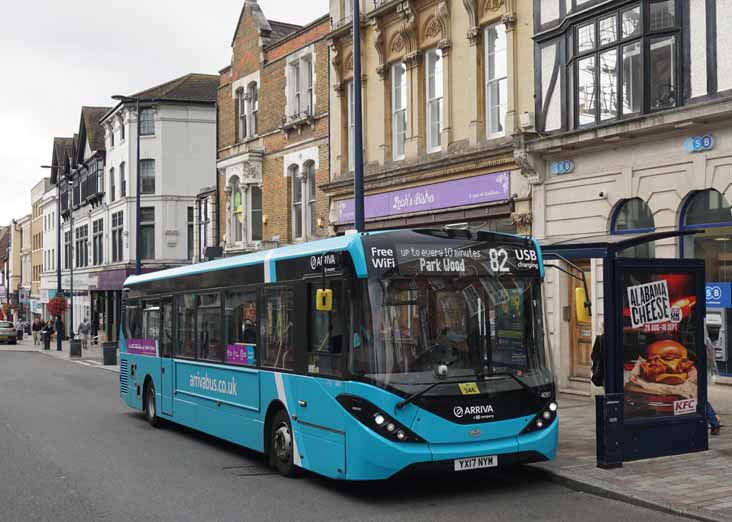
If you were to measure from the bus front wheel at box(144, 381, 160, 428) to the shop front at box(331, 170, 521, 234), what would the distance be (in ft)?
23.4

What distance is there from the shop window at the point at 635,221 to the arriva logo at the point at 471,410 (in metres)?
7.95

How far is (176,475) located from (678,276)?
243 inches

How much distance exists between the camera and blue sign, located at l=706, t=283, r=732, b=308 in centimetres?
1470

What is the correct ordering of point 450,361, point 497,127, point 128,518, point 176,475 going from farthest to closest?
point 497,127 < point 176,475 < point 450,361 < point 128,518

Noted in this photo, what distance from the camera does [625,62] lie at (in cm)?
1627

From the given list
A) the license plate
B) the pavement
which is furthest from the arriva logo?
the pavement

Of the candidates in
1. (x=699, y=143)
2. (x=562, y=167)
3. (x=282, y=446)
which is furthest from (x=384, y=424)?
(x=562, y=167)

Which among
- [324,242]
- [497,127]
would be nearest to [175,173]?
[497,127]

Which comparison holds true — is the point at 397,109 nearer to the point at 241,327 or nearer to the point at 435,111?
the point at 435,111

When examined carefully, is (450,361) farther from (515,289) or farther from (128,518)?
(128,518)

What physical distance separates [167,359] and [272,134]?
15865 mm

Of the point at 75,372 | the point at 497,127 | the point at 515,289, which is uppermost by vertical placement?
the point at 497,127

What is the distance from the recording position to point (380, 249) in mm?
9344

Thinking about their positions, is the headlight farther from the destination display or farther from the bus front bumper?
the destination display
